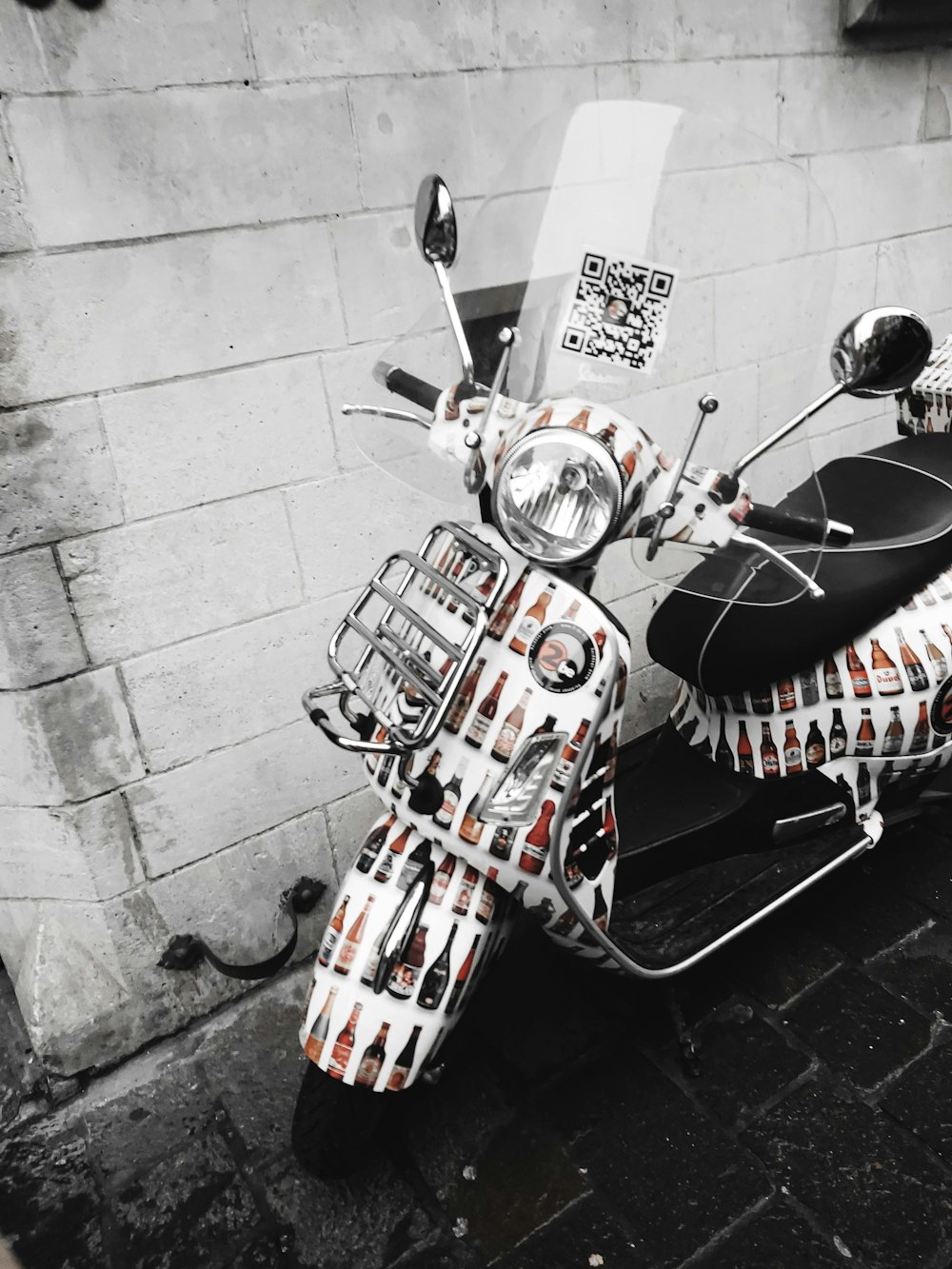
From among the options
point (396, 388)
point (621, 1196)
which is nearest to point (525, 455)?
point (396, 388)

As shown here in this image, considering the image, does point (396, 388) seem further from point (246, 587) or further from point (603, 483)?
point (246, 587)

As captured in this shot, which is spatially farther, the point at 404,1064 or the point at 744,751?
the point at 744,751

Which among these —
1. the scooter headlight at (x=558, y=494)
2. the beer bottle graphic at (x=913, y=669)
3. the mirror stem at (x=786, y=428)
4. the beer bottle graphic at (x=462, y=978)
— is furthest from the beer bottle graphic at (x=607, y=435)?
the beer bottle graphic at (x=913, y=669)

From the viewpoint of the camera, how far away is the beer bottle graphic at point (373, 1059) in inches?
61.2

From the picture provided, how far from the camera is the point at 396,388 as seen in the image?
1.69 m

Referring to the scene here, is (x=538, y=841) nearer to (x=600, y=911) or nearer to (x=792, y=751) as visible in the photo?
(x=600, y=911)

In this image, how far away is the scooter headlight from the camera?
4.56 ft

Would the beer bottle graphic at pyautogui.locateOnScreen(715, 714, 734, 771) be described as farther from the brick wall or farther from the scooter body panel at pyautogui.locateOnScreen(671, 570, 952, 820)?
the brick wall

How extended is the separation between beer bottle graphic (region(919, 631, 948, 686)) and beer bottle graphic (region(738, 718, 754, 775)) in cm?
40

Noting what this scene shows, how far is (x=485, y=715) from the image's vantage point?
5.00 ft

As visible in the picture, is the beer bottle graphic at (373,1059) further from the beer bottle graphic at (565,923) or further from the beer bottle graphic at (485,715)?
the beer bottle graphic at (485,715)

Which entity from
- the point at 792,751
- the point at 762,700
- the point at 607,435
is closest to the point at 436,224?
the point at 607,435

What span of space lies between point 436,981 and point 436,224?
122cm

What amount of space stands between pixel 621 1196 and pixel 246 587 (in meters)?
1.42
